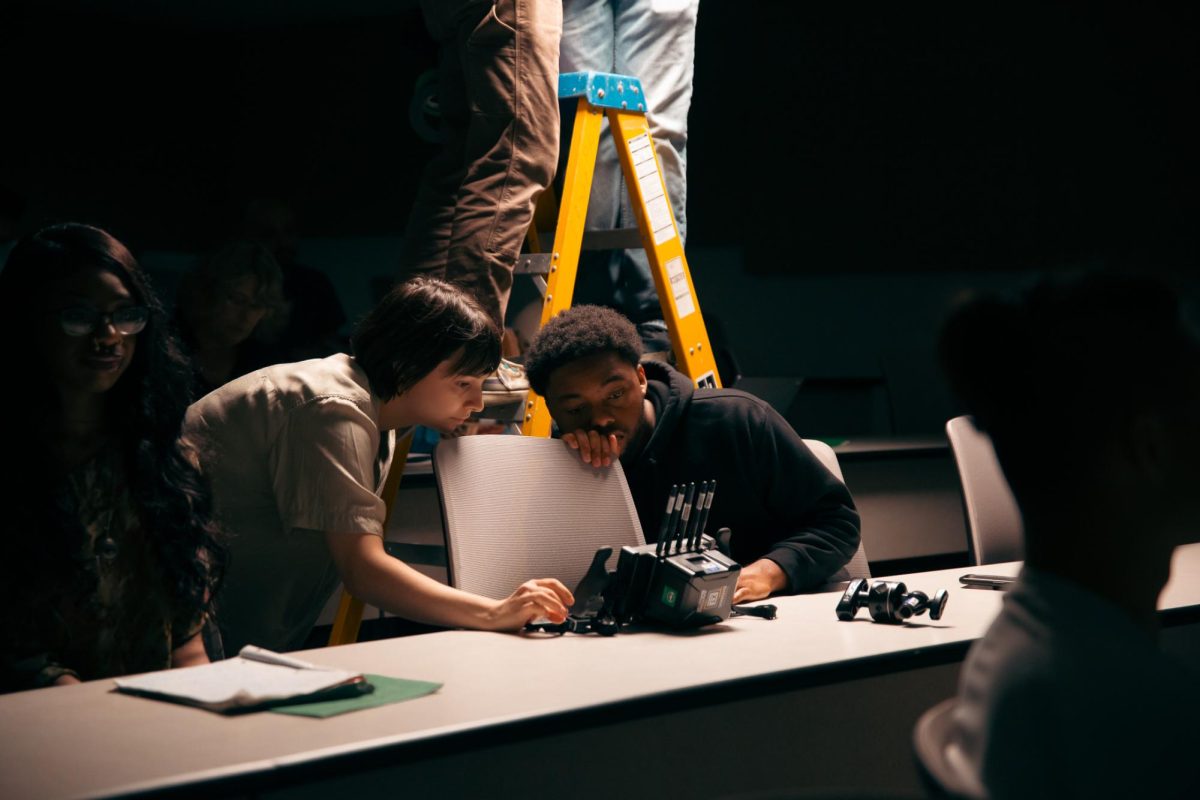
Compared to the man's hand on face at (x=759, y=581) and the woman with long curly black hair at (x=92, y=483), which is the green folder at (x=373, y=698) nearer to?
the woman with long curly black hair at (x=92, y=483)

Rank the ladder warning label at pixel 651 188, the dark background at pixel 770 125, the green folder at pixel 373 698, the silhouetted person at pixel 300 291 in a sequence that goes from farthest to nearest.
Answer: the dark background at pixel 770 125 → the silhouetted person at pixel 300 291 → the ladder warning label at pixel 651 188 → the green folder at pixel 373 698

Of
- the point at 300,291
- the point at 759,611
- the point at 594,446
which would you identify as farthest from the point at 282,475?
the point at 300,291

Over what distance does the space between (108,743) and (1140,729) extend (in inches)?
35.5

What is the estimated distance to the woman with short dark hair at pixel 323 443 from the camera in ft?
6.32

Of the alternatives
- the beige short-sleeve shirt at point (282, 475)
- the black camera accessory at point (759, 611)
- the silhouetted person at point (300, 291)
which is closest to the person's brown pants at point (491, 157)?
the beige short-sleeve shirt at point (282, 475)

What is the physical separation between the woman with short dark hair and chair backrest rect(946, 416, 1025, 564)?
1127 mm

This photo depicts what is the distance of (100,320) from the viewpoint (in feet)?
5.54

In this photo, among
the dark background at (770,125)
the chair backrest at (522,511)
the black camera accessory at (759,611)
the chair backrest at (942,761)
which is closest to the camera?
the chair backrest at (942,761)

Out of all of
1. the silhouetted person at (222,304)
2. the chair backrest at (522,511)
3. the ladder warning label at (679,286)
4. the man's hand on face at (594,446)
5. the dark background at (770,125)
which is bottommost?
the chair backrest at (522,511)

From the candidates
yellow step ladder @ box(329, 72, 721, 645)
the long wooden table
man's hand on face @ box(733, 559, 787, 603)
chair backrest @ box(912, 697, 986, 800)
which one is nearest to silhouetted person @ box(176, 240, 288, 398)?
yellow step ladder @ box(329, 72, 721, 645)

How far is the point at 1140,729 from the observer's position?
820 millimetres

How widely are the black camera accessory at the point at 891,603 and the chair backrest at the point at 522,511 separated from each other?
479 millimetres

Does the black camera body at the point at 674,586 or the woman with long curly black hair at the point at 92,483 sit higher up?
the woman with long curly black hair at the point at 92,483

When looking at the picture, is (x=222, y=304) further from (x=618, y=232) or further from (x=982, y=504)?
(x=982, y=504)
